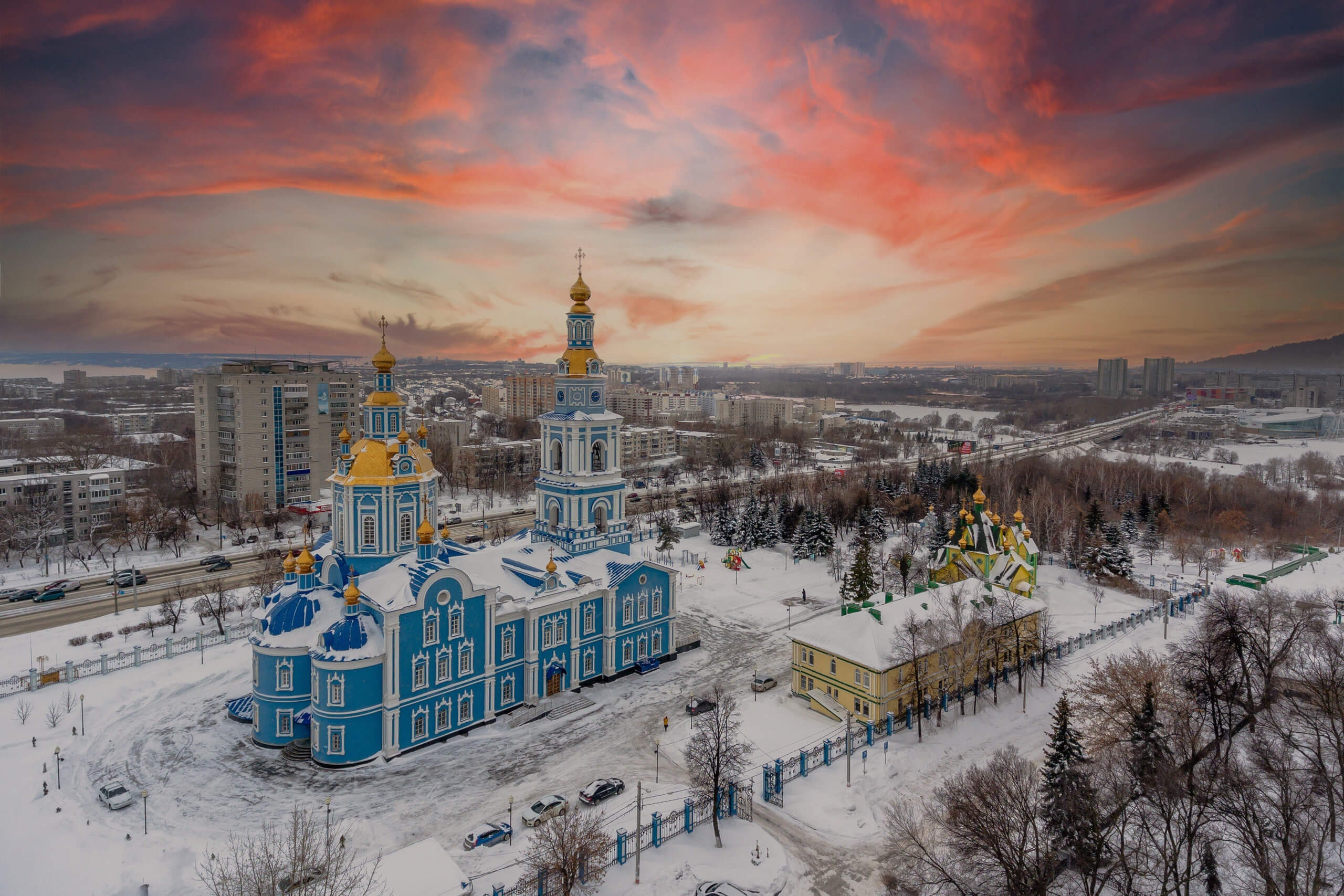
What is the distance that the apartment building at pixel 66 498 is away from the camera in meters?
41.4

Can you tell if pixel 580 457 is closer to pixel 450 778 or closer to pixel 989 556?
pixel 450 778

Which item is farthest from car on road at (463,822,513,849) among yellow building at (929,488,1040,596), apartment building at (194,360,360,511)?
apartment building at (194,360,360,511)

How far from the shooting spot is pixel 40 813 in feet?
57.8

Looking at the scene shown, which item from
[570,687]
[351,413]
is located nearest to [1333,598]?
[570,687]

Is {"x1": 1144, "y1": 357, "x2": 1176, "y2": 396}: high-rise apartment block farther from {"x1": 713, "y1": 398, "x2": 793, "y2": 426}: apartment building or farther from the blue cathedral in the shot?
the blue cathedral

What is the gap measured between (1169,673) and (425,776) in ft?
76.4

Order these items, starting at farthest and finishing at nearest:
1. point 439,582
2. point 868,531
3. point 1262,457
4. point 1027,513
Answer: point 1262,457 → point 1027,513 → point 868,531 → point 439,582

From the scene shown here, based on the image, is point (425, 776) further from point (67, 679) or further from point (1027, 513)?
point (1027, 513)

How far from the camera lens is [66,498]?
43.4 meters

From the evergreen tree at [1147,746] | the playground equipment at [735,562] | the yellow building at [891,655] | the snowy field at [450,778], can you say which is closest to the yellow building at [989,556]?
the snowy field at [450,778]

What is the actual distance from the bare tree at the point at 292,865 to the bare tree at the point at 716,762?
742cm

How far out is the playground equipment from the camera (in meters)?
41.3

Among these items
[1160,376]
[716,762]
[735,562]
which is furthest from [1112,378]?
[716,762]

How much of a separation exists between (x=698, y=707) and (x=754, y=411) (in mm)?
110300
